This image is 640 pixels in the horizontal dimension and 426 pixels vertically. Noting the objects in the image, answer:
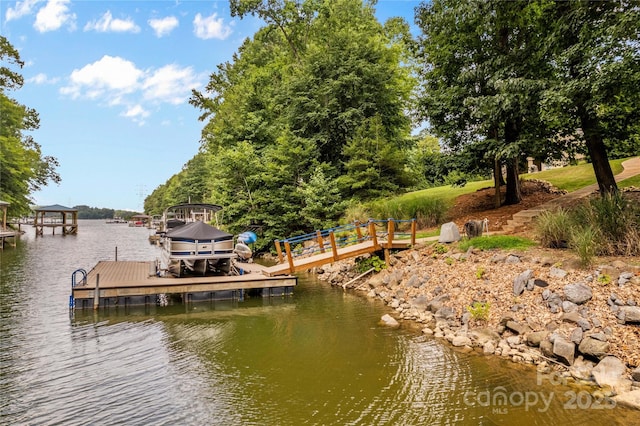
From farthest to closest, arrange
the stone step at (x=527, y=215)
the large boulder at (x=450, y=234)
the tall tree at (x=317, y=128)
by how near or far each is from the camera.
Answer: the tall tree at (x=317, y=128) < the stone step at (x=527, y=215) < the large boulder at (x=450, y=234)

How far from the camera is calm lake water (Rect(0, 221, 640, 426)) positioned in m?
5.80

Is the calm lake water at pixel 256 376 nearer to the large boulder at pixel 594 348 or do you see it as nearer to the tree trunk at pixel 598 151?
the large boulder at pixel 594 348

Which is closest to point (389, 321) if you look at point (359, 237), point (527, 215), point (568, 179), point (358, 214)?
point (359, 237)

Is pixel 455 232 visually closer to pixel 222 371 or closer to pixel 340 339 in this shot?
pixel 340 339

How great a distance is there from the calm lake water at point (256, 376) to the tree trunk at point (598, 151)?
872 centimetres

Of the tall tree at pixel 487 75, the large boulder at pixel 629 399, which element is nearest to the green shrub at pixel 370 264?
the tall tree at pixel 487 75

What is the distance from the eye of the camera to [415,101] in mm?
22328

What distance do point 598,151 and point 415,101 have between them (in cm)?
1109

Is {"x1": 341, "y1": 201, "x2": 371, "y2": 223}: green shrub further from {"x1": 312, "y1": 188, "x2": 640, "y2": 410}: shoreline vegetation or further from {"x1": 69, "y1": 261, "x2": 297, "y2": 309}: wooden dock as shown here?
{"x1": 69, "y1": 261, "x2": 297, "y2": 309}: wooden dock

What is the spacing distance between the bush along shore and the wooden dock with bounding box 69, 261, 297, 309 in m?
4.40

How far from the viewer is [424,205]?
19156mm

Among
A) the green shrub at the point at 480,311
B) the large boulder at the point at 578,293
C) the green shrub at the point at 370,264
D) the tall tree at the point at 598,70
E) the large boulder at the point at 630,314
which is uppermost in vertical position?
the tall tree at the point at 598,70

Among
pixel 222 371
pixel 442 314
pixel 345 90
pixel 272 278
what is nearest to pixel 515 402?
pixel 442 314

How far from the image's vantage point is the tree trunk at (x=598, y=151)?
1222 centimetres
